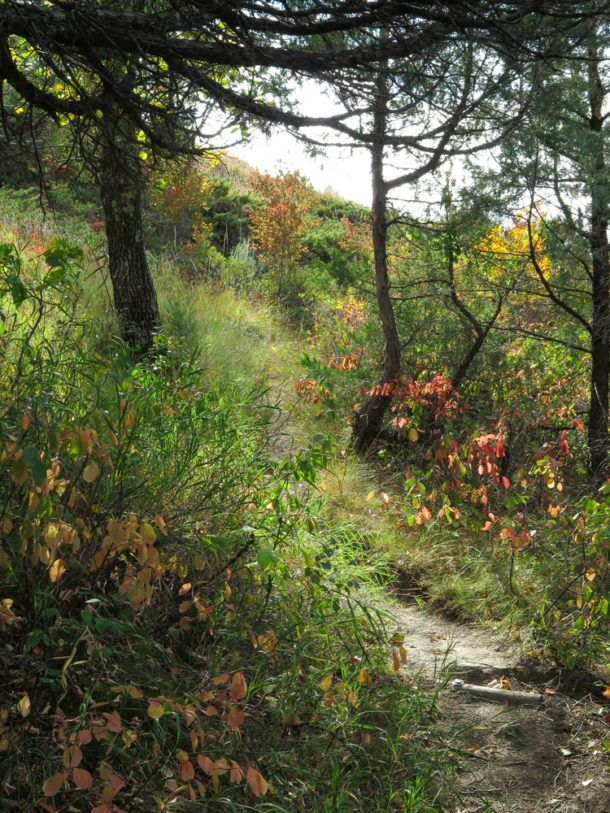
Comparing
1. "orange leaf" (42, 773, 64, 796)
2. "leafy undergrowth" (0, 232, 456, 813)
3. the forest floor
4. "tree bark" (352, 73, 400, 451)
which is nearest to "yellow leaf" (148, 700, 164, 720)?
"leafy undergrowth" (0, 232, 456, 813)

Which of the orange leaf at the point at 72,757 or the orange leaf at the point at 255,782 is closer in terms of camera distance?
the orange leaf at the point at 72,757

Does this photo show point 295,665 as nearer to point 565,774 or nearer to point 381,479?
point 565,774

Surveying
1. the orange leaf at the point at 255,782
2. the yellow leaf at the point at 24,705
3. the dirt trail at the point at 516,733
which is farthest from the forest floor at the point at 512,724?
the yellow leaf at the point at 24,705

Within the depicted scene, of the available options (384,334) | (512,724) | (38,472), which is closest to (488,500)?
(384,334)

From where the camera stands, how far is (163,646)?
262 cm

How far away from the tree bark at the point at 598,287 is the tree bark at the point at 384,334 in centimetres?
163

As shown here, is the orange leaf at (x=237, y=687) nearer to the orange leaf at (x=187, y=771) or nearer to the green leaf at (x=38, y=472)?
the orange leaf at (x=187, y=771)

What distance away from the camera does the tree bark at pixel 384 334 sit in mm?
5723

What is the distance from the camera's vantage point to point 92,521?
2.57 m

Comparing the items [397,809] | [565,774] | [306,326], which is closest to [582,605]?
[565,774]

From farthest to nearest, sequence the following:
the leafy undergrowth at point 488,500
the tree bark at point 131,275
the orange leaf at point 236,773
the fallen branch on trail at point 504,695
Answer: the tree bark at point 131,275
the leafy undergrowth at point 488,500
the fallen branch on trail at point 504,695
the orange leaf at point 236,773

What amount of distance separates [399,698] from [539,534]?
2.01m

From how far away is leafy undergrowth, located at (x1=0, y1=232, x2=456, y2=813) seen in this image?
1994mm

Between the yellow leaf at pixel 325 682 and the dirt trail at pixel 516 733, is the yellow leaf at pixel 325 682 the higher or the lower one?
the higher one
